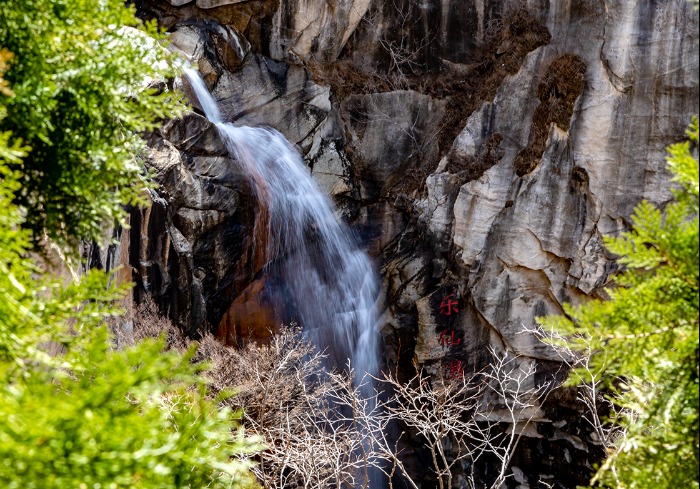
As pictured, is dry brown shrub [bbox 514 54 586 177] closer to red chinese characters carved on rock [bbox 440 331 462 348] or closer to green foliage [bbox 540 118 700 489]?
red chinese characters carved on rock [bbox 440 331 462 348]

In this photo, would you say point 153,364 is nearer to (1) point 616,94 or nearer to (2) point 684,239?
(2) point 684,239

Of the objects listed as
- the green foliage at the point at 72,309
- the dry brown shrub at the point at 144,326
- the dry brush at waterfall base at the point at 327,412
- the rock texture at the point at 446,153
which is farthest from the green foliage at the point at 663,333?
the rock texture at the point at 446,153

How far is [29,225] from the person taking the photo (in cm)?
315

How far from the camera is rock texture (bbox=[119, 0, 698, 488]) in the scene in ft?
29.8

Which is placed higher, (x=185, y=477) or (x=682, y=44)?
(x=682, y=44)

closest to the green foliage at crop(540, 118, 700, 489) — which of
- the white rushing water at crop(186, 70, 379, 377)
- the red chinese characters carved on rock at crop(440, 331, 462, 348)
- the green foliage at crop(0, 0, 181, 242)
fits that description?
the green foliage at crop(0, 0, 181, 242)

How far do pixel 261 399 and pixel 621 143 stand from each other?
21.0 feet

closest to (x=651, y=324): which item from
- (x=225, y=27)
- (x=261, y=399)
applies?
(x=261, y=399)

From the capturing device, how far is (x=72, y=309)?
2973 millimetres

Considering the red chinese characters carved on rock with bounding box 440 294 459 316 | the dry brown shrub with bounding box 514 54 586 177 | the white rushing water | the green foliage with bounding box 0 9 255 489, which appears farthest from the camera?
the white rushing water

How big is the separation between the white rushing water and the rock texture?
0.33 metres

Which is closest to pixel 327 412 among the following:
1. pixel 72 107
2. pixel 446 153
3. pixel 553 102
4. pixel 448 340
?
pixel 448 340

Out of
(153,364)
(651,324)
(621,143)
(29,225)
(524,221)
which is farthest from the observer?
(524,221)

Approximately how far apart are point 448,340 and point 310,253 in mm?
2823
